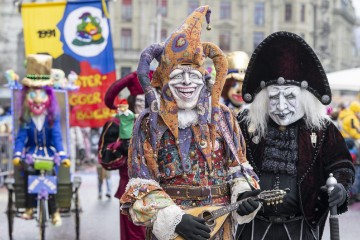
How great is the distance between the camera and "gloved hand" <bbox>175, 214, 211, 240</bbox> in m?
4.39

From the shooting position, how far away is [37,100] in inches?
353

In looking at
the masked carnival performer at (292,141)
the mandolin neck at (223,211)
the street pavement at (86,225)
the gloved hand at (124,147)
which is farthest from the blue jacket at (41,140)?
the mandolin neck at (223,211)

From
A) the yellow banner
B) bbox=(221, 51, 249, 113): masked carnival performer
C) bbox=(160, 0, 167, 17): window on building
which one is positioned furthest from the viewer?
bbox=(160, 0, 167, 17): window on building

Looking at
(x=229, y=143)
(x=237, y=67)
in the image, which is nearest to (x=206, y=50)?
(x=229, y=143)

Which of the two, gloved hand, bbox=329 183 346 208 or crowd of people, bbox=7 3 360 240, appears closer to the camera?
crowd of people, bbox=7 3 360 240

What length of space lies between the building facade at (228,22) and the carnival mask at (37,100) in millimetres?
50100

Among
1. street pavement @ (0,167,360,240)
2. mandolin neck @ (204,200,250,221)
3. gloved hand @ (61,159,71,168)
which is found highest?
mandolin neck @ (204,200,250,221)

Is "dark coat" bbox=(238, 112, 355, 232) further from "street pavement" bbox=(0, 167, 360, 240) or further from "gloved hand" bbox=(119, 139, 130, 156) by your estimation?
"street pavement" bbox=(0, 167, 360, 240)

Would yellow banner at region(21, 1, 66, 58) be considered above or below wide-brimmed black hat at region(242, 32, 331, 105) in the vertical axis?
above

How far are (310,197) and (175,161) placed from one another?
3.80 feet

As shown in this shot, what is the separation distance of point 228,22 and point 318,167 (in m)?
59.2

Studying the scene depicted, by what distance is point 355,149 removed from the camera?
1385 cm

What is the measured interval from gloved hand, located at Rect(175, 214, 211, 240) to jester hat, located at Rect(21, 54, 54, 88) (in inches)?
195

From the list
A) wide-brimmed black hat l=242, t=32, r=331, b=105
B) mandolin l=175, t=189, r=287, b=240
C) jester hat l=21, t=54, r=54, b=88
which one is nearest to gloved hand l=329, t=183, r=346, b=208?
mandolin l=175, t=189, r=287, b=240
